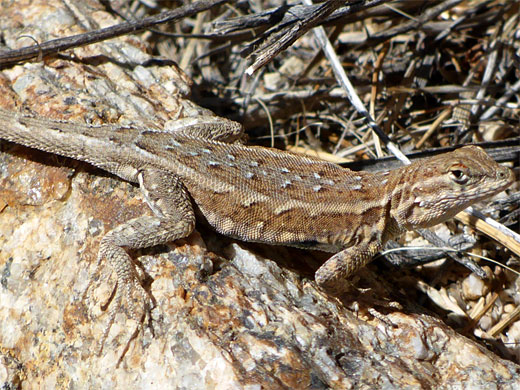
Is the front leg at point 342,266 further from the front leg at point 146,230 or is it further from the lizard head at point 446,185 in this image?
the front leg at point 146,230

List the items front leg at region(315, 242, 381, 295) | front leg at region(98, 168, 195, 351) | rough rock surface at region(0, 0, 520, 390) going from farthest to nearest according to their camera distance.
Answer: front leg at region(315, 242, 381, 295), front leg at region(98, 168, 195, 351), rough rock surface at region(0, 0, 520, 390)

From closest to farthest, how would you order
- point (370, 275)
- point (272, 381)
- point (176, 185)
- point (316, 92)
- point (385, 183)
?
point (272, 381) < point (176, 185) < point (385, 183) < point (370, 275) < point (316, 92)

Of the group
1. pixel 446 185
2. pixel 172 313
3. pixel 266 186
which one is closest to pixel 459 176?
pixel 446 185

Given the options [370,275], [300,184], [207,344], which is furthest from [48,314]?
[370,275]

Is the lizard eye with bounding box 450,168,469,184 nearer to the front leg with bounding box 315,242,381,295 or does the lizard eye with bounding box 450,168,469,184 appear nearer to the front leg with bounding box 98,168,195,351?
the front leg with bounding box 315,242,381,295

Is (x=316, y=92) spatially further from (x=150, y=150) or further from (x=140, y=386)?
(x=140, y=386)

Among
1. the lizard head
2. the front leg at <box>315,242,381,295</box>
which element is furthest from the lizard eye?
→ the front leg at <box>315,242,381,295</box>
